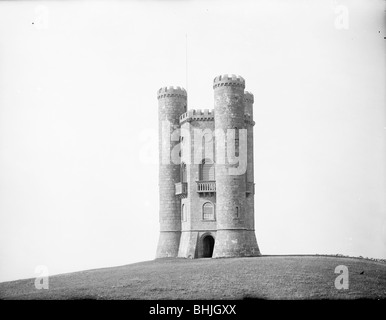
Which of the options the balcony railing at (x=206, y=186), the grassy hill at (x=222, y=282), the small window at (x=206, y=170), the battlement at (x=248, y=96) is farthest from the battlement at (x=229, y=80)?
the grassy hill at (x=222, y=282)

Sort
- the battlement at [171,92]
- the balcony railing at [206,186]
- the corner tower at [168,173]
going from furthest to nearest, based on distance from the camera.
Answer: the battlement at [171,92]
the corner tower at [168,173]
the balcony railing at [206,186]

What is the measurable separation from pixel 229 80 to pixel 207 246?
1517 centimetres

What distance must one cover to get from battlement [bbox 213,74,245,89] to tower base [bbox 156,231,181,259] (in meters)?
14.7

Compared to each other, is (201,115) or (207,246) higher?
(201,115)

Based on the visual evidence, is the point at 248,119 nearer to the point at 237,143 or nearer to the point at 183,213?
the point at 237,143

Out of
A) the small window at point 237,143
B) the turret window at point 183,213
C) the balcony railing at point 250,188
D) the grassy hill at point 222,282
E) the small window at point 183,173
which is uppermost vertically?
the small window at point 237,143

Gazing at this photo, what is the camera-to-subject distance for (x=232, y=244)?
179 ft

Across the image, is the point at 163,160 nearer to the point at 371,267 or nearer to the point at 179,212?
the point at 179,212

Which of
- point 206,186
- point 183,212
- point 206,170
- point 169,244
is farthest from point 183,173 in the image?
point 169,244

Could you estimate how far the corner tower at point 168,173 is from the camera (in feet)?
198

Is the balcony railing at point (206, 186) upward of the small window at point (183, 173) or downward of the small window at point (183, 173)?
downward

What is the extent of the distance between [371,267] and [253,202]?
15098 mm

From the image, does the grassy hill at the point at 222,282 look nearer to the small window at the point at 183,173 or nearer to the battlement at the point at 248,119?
the small window at the point at 183,173
